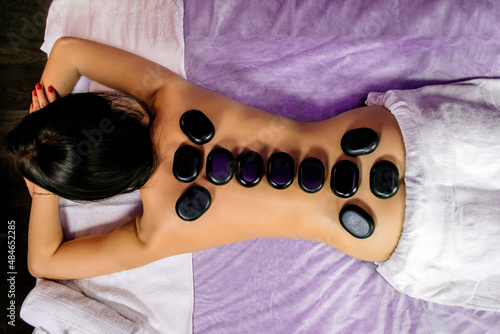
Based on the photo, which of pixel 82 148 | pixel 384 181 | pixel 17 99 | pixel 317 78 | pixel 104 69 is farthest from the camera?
pixel 17 99

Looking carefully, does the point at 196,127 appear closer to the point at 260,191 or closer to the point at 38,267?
the point at 260,191

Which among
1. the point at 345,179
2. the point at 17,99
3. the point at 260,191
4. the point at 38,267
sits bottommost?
the point at 38,267

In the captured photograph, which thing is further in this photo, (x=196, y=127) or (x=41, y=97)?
(x=41, y=97)

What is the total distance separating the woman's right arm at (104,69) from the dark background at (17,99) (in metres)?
0.44

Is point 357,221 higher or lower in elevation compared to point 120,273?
higher

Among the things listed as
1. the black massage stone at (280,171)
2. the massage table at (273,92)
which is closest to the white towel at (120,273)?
the massage table at (273,92)

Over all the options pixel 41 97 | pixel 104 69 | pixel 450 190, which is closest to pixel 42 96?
pixel 41 97

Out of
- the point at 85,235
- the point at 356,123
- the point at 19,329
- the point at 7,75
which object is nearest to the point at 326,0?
the point at 356,123

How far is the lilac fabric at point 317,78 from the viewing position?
3.14 feet

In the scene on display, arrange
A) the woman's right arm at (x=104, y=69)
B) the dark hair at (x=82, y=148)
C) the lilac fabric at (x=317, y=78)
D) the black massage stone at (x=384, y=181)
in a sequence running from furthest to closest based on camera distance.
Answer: the lilac fabric at (x=317, y=78), the woman's right arm at (x=104, y=69), the black massage stone at (x=384, y=181), the dark hair at (x=82, y=148)

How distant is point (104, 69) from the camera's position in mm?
890

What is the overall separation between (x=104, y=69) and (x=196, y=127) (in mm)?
336

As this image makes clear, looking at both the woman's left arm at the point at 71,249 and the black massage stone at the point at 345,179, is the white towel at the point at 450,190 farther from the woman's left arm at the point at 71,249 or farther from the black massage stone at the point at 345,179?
the woman's left arm at the point at 71,249

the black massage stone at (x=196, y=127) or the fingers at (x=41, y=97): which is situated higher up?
the black massage stone at (x=196, y=127)
